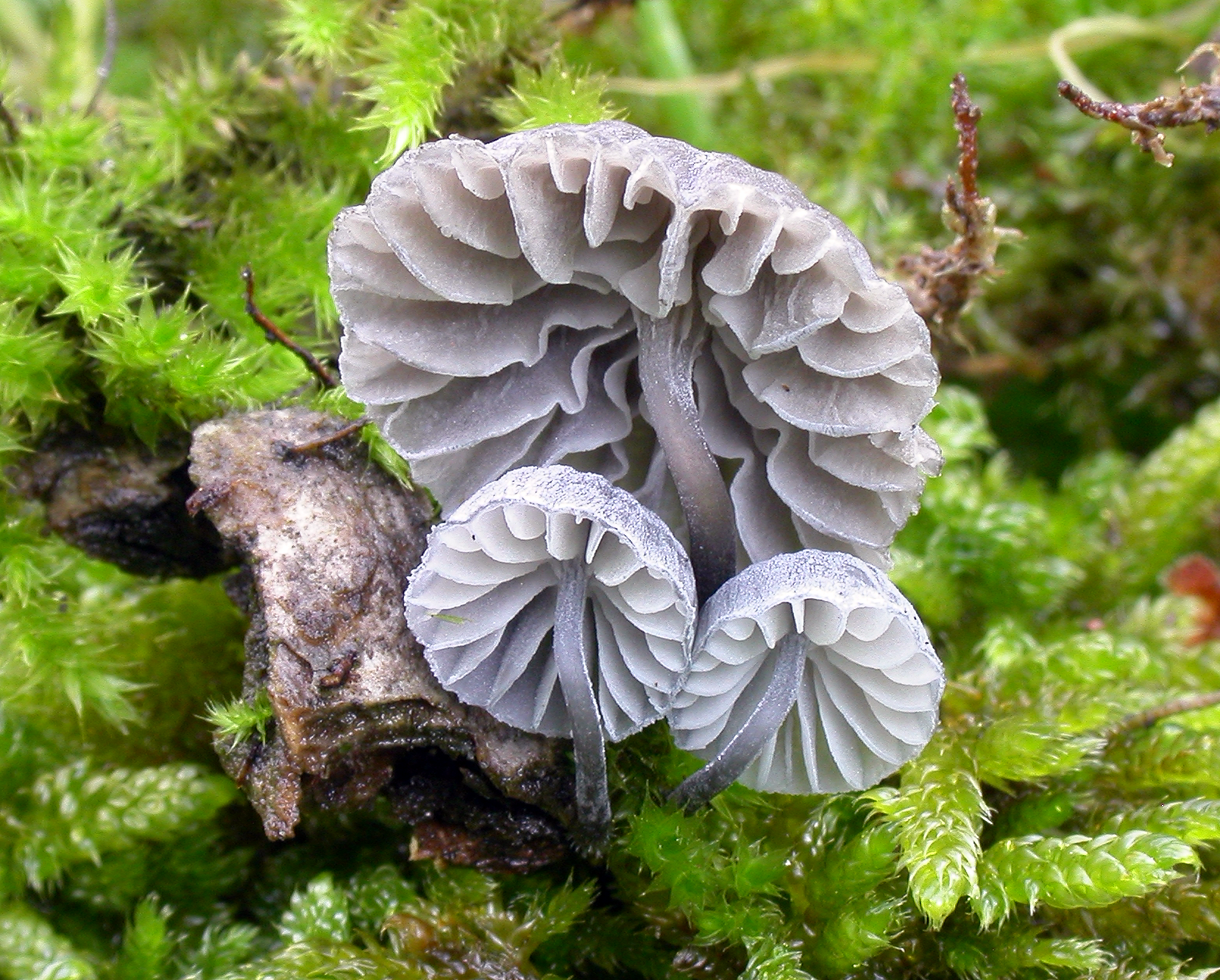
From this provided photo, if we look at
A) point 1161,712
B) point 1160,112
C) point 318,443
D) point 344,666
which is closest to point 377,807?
point 344,666

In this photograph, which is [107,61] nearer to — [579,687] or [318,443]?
[318,443]

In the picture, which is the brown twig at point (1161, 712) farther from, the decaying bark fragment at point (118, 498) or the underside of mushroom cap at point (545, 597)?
the decaying bark fragment at point (118, 498)

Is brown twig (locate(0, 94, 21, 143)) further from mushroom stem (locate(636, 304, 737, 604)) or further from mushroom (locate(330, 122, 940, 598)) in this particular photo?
mushroom stem (locate(636, 304, 737, 604))

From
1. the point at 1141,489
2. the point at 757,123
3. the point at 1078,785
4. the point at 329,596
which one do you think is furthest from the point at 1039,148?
the point at 329,596

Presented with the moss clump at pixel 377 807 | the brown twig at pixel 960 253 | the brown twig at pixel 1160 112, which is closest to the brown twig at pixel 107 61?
the moss clump at pixel 377 807

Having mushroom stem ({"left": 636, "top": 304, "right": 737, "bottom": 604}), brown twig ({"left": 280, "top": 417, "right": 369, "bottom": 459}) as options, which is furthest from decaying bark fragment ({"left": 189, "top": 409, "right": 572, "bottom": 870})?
mushroom stem ({"left": 636, "top": 304, "right": 737, "bottom": 604})

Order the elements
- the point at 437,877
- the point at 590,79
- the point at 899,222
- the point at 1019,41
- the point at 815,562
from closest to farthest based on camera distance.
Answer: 1. the point at 815,562
2. the point at 437,877
3. the point at 590,79
4. the point at 899,222
5. the point at 1019,41

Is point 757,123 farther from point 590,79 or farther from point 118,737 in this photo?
point 118,737
